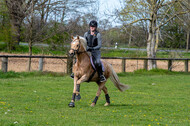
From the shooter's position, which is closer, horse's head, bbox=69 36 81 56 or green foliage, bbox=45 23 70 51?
horse's head, bbox=69 36 81 56

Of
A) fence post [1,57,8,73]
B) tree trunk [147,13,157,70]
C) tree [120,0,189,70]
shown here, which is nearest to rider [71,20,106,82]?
fence post [1,57,8,73]

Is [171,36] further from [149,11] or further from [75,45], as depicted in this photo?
[75,45]

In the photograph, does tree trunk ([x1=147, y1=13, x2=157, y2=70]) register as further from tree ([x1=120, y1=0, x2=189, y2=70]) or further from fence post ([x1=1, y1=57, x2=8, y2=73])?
fence post ([x1=1, y1=57, x2=8, y2=73])

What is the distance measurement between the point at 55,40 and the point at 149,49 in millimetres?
8747

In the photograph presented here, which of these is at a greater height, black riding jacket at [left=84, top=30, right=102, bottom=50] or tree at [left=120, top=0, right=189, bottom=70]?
tree at [left=120, top=0, right=189, bottom=70]

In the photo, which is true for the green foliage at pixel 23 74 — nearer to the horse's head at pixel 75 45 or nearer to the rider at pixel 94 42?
the rider at pixel 94 42

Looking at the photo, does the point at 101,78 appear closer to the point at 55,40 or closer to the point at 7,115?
the point at 7,115

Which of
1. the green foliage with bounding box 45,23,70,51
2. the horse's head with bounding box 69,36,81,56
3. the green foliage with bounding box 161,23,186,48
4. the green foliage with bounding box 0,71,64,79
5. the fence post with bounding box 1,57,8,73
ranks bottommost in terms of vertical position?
the green foliage with bounding box 0,71,64,79

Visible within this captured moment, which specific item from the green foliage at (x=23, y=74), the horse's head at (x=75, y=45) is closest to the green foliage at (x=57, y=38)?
the green foliage at (x=23, y=74)

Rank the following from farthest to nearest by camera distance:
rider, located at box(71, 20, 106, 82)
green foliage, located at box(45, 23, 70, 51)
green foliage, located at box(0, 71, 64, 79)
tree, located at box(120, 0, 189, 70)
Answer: tree, located at box(120, 0, 189, 70)
green foliage, located at box(45, 23, 70, 51)
green foliage, located at box(0, 71, 64, 79)
rider, located at box(71, 20, 106, 82)

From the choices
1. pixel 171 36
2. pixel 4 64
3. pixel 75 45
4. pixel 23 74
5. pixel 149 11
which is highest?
pixel 149 11

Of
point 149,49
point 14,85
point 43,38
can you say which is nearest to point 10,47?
point 43,38

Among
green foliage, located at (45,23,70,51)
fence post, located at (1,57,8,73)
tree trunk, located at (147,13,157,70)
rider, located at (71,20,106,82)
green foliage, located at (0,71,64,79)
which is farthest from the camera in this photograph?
tree trunk, located at (147,13,157,70)

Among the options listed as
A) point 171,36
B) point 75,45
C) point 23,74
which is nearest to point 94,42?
point 75,45
